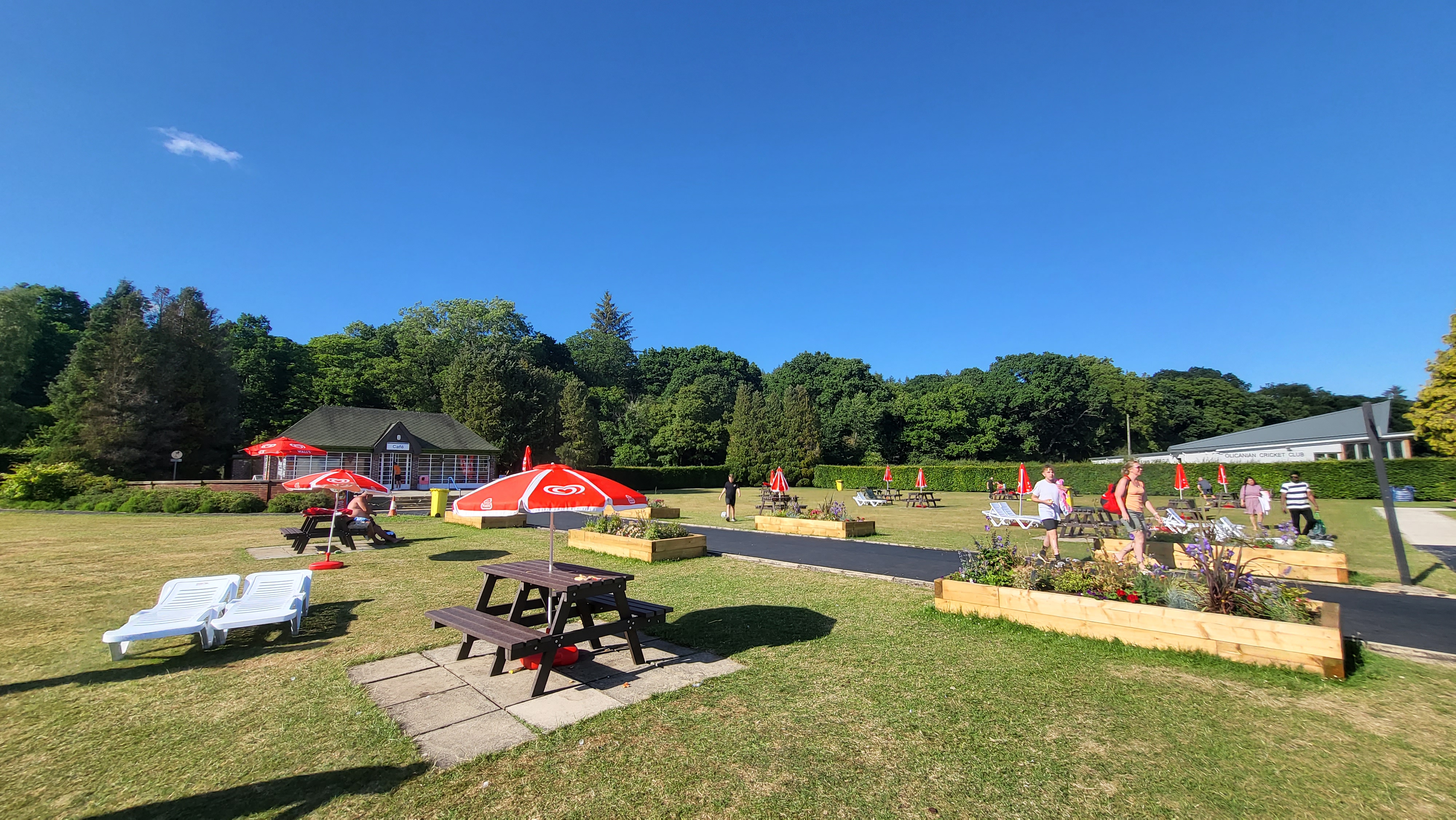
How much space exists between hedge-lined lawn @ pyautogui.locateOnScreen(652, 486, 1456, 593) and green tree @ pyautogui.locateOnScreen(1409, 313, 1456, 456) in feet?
10.2

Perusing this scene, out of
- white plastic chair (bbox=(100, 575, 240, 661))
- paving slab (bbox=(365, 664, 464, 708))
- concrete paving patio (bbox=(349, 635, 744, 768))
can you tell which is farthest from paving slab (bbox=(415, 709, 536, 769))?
white plastic chair (bbox=(100, 575, 240, 661))

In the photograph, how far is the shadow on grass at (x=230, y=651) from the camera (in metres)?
5.26

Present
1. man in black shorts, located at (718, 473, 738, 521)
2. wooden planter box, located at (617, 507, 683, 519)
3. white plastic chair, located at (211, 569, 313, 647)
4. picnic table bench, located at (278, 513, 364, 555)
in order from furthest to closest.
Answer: wooden planter box, located at (617, 507, 683, 519)
man in black shorts, located at (718, 473, 738, 521)
picnic table bench, located at (278, 513, 364, 555)
white plastic chair, located at (211, 569, 313, 647)

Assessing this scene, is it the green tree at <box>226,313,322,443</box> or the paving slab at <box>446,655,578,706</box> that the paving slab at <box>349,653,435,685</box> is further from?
the green tree at <box>226,313,322,443</box>

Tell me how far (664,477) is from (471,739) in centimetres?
4408

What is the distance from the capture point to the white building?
39.8 meters

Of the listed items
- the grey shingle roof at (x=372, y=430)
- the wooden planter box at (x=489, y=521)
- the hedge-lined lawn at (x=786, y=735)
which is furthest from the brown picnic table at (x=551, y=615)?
the grey shingle roof at (x=372, y=430)

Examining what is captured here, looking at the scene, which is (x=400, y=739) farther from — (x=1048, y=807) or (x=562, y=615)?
(x=1048, y=807)

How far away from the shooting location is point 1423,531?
1609 cm

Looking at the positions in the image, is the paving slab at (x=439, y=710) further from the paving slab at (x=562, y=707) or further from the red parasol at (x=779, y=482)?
the red parasol at (x=779, y=482)

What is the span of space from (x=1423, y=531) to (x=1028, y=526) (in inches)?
428

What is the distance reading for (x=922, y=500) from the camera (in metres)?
30.8

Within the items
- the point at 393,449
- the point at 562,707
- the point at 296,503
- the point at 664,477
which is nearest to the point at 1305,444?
the point at 664,477

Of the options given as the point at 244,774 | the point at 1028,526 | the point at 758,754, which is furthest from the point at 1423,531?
the point at 244,774
